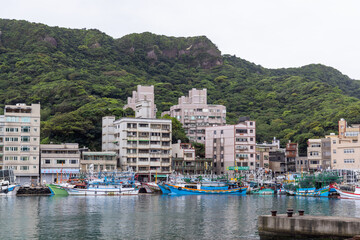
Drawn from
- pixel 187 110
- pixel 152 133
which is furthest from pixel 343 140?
pixel 187 110

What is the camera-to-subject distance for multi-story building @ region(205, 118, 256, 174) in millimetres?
131500

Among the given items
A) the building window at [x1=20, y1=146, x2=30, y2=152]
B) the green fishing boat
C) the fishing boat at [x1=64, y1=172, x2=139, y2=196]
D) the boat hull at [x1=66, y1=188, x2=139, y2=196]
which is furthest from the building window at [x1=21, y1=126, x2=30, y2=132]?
the boat hull at [x1=66, y1=188, x2=139, y2=196]

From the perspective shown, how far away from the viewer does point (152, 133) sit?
12706cm

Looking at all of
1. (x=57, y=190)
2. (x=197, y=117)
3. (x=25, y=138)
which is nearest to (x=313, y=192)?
(x=57, y=190)

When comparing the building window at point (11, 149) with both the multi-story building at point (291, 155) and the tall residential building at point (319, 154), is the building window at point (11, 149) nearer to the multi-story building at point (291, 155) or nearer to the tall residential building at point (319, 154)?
the multi-story building at point (291, 155)

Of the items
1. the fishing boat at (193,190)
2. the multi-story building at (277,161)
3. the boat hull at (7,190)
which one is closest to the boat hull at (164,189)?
the fishing boat at (193,190)

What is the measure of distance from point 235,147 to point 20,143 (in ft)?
171

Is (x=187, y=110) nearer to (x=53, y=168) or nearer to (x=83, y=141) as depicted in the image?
(x=83, y=141)

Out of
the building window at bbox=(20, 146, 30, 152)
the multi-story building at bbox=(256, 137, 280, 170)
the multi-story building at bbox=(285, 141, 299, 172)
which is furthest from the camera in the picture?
the multi-story building at bbox=(285, 141, 299, 172)

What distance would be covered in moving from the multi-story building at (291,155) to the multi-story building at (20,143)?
66.1m

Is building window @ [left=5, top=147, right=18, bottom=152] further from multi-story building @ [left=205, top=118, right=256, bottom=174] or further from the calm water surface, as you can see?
multi-story building @ [left=205, top=118, right=256, bottom=174]

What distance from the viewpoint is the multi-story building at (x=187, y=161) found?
5098 inches

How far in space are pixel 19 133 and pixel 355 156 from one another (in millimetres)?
75535

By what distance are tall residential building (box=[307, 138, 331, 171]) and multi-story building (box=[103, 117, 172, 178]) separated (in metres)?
36.0
